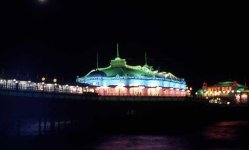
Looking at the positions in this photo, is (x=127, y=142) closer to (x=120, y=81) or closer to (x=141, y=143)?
(x=141, y=143)

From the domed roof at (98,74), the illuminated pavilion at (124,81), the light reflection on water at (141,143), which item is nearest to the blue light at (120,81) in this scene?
the illuminated pavilion at (124,81)

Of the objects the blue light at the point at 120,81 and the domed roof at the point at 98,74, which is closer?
the blue light at the point at 120,81

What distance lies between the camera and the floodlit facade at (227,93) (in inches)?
6501

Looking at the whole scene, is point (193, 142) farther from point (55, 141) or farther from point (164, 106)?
point (164, 106)

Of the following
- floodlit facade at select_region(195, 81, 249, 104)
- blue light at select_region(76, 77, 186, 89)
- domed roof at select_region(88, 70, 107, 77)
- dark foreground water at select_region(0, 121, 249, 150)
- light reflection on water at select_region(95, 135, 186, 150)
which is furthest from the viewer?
floodlit facade at select_region(195, 81, 249, 104)

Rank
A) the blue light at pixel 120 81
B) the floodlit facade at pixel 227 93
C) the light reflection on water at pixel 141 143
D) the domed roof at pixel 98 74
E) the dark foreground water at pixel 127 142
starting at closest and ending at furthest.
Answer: the dark foreground water at pixel 127 142 → the light reflection on water at pixel 141 143 → the blue light at pixel 120 81 → the domed roof at pixel 98 74 → the floodlit facade at pixel 227 93

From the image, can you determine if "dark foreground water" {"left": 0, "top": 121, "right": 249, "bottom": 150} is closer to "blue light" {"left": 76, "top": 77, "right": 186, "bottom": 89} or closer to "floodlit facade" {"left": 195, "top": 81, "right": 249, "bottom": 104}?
"blue light" {"left": 76, "top": 77, "right": 186, "bottom": 89}

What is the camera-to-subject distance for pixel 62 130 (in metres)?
70.0

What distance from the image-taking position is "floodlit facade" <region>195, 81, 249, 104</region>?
542 ft

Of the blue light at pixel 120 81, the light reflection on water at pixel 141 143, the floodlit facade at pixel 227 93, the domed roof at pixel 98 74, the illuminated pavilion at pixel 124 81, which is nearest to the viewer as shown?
the light reflection on water at pixel 141 143

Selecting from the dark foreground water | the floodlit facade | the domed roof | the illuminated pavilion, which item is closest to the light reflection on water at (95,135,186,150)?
the dark foreground water

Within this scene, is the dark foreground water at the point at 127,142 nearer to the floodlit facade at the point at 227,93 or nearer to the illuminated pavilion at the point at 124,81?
the illuminated pavilion at the point at 124,81

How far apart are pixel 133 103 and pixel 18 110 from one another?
123ft

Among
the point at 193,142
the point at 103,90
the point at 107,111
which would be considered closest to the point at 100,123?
the point at 107,111
